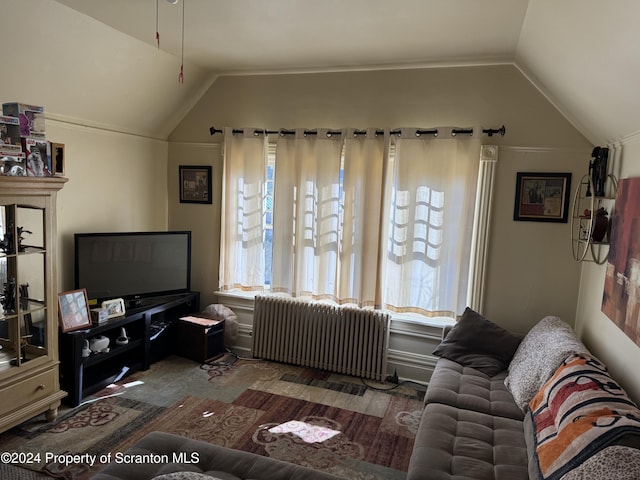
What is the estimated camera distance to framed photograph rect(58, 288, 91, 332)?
320 cm

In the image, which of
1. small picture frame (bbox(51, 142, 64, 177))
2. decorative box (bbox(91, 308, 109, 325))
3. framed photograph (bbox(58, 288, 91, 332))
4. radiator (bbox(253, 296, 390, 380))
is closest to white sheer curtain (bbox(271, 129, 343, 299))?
radiator (bbox(253, 296, 390, 380))

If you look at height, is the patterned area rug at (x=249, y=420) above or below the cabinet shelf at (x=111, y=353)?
below

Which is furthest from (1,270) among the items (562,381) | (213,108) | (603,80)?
(603,80)

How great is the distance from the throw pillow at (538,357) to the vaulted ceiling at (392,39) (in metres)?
1.24

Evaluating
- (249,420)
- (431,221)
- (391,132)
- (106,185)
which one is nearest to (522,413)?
(431,221)

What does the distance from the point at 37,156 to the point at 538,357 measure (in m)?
3.33

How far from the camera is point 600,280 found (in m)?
2.86

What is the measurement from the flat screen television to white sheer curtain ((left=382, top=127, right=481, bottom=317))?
6.46 feet

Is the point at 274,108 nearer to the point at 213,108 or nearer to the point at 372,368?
the point at 213,108

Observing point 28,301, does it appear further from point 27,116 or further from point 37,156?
point 27,116

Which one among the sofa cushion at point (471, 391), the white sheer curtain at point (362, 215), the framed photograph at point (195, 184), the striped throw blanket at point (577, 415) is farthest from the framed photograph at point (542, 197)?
the framed photograph at point (195, 184)

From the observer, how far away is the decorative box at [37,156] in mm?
2695

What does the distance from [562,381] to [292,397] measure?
79.5 inches

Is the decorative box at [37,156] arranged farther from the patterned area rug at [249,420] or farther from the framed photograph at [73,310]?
the patterned area rug at [249,420]
